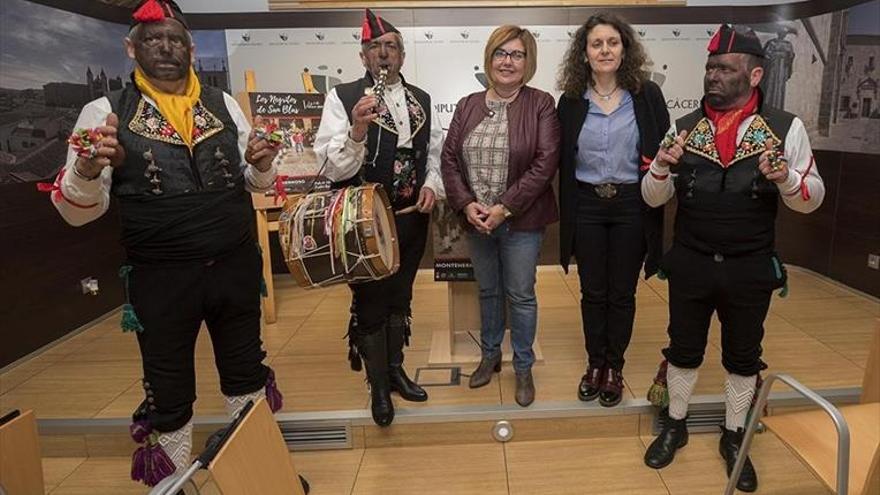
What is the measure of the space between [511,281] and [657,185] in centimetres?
75

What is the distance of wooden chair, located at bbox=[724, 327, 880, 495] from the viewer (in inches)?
56.6

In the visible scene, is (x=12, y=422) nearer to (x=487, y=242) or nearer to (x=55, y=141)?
(x=487, y=242)

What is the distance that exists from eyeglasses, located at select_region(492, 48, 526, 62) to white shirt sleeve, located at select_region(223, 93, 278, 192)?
1019 mm

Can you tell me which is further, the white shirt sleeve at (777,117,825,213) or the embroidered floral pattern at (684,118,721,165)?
the embroidered floral pattern at (684,118,721,165)

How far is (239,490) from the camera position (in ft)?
3.70

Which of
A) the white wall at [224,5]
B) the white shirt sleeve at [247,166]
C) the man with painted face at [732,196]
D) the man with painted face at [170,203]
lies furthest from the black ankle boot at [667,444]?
the white wall at [224,5]

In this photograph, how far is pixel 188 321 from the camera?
1.85 metres

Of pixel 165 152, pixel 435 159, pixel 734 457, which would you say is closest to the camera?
pixel 165 152

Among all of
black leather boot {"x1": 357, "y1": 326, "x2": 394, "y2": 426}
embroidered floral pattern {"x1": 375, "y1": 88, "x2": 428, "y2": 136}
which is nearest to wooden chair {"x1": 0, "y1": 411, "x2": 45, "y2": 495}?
black leather boot {"x1": 357, "y1": 326, "x2": 394, "y2": 426}

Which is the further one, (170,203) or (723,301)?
(723,301)

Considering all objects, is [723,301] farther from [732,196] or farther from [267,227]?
[267,227]

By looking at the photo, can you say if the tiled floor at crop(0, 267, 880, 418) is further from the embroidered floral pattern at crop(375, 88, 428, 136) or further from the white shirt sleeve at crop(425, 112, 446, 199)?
the embroidered floral pattern at crop(375, 88, 428, 136)

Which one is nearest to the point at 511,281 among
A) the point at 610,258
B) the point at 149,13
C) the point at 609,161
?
the point at 610,258

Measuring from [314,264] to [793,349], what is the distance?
9.00 feet
